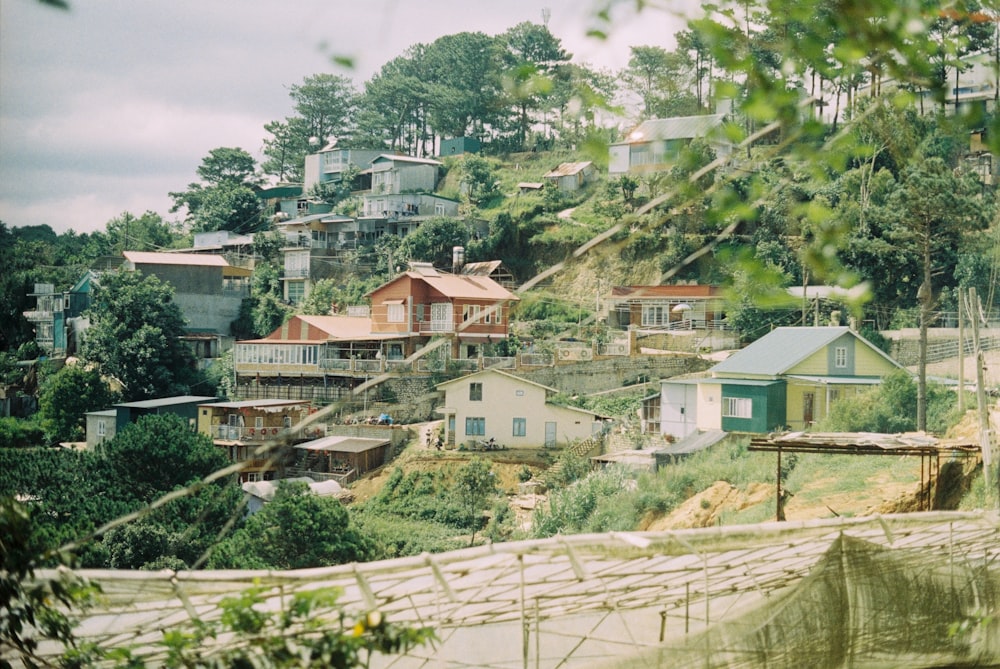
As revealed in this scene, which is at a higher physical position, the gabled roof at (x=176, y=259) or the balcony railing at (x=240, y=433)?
the gabled roof at (x=176, y=259)

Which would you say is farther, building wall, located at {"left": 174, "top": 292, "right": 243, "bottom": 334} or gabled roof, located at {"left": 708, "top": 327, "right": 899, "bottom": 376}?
building wall, located at {"left": 174, "top": 292, "right": 243, "bottom": 334}

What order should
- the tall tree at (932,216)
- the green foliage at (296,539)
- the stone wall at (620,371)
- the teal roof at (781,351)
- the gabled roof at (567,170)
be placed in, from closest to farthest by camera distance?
the green foliage at (296,539), the teal roof at (781,351), the tall tree at (932,216), the stone wall at (620,371), the gabled roof at (567,170)

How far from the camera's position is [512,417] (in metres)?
11.0

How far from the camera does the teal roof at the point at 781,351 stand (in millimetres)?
9625

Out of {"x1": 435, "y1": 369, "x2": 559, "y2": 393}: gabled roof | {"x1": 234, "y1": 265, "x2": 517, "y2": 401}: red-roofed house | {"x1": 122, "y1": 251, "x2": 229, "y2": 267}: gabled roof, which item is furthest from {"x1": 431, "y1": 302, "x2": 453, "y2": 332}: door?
{"x1": 122, "y1": 251, "x2": 229, "y2": 267}: gabled roof

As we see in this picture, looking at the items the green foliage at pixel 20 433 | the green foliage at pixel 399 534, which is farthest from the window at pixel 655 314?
the green foliage at pixel 20 433

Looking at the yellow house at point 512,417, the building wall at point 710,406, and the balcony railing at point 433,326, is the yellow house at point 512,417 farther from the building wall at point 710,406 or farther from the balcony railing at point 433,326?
the balcony railing at point 433,326

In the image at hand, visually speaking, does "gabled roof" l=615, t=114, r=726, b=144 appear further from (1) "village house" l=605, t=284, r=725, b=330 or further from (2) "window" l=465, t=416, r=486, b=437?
(2) "window" l=465, t=416, r=486, b=437

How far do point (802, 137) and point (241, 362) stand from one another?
12.8 meters

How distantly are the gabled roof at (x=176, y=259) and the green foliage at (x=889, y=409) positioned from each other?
10001 millimetres

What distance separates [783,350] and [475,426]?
3563 mm

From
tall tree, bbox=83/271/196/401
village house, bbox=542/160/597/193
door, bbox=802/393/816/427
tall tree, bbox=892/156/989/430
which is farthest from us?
village house, bbox=542/160/597/193

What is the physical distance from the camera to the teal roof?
9625mm

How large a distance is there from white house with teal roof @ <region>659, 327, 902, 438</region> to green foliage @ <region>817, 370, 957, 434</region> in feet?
0.72
